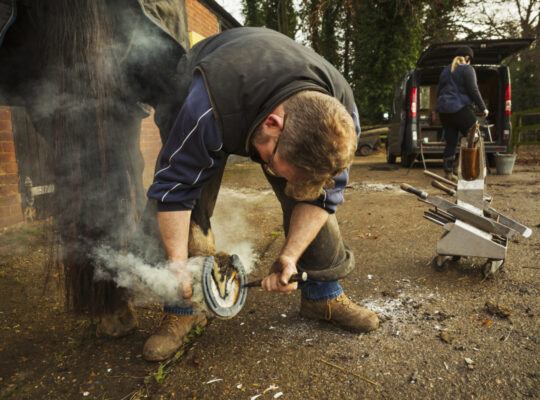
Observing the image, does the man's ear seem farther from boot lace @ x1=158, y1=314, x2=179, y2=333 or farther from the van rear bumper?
the van rear bumper

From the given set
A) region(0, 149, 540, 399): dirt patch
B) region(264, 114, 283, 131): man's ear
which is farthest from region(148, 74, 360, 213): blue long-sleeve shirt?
region(0, 149, 540, 399): dirt patch

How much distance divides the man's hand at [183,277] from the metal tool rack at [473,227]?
1.37 meters

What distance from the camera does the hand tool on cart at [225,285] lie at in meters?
1.45

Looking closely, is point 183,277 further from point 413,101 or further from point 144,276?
point 413,101

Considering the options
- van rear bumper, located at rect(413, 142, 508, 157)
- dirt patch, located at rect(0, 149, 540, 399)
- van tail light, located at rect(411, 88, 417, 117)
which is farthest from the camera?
van tail light, located at rect(411, 88, 417, 117)

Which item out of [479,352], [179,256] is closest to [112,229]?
[179,256]

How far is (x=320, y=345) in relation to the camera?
66.5 inches

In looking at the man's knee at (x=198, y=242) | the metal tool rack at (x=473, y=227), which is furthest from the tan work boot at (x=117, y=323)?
the metal tool rack at (x=473, y=227)

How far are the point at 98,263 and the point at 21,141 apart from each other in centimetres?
221

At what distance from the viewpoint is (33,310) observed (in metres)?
2.02

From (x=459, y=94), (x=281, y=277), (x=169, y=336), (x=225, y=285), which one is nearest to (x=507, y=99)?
(x=459, y=94)

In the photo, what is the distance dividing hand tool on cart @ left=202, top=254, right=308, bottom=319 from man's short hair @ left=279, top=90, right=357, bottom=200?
1.75 feet

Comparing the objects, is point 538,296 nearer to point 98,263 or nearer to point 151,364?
point 151,364

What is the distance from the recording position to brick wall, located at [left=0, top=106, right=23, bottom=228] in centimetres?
316
